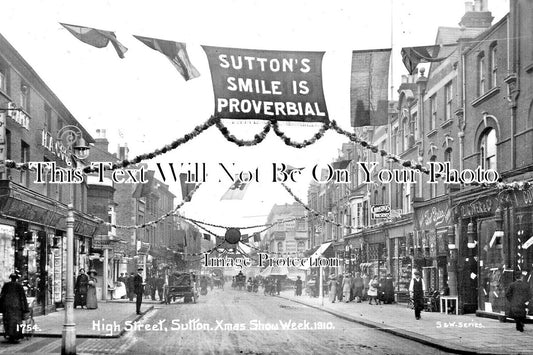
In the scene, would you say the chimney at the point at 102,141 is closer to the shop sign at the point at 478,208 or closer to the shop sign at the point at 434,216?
the shop sign at the point at 434,216

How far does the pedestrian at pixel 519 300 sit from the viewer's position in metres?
19.6

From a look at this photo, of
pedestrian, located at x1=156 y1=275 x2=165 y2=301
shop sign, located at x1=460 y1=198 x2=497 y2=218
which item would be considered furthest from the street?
pedestrian, located at x1=156 y1=275 x2=165 y2=301

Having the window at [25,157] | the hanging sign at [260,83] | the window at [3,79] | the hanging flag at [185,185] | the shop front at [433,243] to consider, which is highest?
the window at [3,79]

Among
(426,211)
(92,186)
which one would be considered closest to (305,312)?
(426,211)

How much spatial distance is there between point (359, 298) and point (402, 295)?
295 centimetres

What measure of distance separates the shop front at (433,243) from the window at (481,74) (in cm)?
464

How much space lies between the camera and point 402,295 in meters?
34.4

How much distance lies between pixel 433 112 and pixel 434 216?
15.2 feet

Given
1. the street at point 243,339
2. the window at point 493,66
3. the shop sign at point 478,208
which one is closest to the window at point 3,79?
the street at point 243,339

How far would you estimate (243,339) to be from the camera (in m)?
18.3

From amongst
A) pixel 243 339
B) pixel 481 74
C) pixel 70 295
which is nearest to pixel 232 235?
pixel 481 74

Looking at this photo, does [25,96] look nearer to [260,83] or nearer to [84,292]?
[84,292]

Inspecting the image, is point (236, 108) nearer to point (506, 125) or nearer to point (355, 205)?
point (506, 125)

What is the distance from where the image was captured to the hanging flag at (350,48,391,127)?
1819 cm
